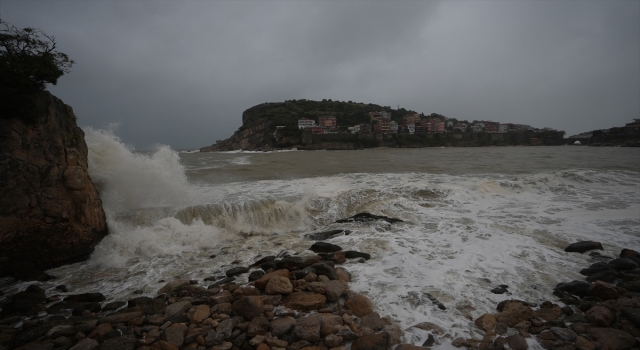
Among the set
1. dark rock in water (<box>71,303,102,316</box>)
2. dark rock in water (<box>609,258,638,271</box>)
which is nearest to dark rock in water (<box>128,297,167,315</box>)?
dark rock in water (<box>71,303,102,316</box>)

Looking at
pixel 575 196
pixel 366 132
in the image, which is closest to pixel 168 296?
pixel 575 196

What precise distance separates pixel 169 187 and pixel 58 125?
409 centimetres

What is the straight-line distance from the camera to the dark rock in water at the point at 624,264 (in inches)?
210

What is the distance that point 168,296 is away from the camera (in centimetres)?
484

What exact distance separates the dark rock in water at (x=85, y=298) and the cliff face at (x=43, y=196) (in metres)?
1.81

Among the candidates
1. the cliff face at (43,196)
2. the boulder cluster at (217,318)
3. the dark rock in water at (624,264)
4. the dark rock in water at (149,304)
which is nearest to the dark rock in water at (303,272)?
the boulder cluster at (217,318)

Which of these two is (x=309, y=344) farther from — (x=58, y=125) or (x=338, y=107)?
(x=338, y=107)

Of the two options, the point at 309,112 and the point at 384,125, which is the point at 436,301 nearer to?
the point at 384,125

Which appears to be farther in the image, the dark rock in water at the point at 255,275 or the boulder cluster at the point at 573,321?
the dark rock in water at the point at 255,275

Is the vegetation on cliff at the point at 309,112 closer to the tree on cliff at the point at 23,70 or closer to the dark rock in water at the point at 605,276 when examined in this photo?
the tree on cliff at the point at 23,70

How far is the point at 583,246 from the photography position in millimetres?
6422

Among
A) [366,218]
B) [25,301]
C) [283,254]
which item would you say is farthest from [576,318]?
[25,301]

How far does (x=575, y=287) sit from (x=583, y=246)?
258cm

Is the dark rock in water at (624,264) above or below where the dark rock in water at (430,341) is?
above
